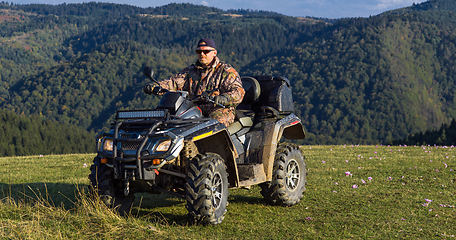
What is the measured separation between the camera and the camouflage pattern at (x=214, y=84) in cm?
663

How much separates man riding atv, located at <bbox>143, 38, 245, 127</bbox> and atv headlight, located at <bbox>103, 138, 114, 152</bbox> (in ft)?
3.66

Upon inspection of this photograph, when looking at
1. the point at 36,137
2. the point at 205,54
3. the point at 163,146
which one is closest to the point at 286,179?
the point at 205,54

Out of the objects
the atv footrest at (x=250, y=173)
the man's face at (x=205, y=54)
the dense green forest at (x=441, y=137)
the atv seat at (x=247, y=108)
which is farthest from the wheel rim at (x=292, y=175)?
the dense green forest at (x=441, y=137)

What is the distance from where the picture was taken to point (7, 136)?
81.9 meters

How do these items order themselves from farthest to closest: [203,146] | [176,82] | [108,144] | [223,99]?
[176,82] → [203,146] → [223,99] → [108,144]

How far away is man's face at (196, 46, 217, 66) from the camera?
268 inches

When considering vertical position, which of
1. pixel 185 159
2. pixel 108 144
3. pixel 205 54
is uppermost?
pixel 205 54

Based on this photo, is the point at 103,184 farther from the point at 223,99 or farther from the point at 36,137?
the point at 36,137

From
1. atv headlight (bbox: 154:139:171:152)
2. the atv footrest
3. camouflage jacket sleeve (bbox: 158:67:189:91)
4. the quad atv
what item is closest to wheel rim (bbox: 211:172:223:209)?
the quad atv

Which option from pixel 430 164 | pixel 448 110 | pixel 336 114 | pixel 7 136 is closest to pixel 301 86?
pixel 336 114

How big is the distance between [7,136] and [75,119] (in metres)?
82.6

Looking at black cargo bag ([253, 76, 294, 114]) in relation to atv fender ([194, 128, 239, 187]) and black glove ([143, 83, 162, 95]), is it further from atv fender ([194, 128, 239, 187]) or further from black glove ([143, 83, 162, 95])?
black glove ([143, 83, 162, 95])

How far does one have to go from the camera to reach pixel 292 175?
7.70m

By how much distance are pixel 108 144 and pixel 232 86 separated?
2.07 meters
